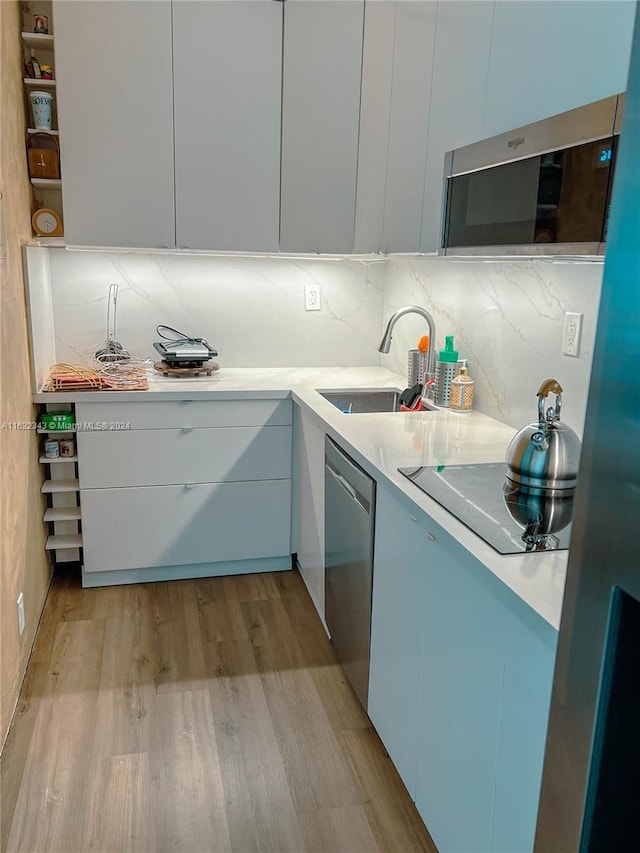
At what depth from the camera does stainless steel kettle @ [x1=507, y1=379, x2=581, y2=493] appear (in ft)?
5.40

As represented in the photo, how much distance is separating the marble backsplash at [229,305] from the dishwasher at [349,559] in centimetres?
110

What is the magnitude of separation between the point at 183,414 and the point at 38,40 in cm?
154

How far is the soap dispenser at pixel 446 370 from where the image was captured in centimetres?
254

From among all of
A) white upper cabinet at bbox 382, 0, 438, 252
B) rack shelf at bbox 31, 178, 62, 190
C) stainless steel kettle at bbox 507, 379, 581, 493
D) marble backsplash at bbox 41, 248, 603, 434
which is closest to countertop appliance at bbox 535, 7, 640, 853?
stainless steel kettle at bbox 507, 379, 581, 493

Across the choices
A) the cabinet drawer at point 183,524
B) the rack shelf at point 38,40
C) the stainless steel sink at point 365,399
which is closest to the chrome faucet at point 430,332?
the stainless steel sink at point 365,399

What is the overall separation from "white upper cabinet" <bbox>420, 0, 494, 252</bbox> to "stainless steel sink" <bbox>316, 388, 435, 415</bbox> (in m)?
0.78

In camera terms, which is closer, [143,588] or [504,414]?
[504,414]

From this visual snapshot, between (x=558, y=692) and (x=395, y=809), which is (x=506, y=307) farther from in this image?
(x=558, y=692)

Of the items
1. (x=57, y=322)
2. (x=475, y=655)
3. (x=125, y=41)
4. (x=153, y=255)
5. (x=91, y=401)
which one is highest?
(x=125, y=41)

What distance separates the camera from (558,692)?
679mm

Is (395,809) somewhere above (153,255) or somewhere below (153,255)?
below

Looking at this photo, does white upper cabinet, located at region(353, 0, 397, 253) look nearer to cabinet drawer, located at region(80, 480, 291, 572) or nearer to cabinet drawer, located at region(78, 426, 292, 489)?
cabinet drawer, located at region(78, 426, 292, 489)

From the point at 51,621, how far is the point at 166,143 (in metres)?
1.95

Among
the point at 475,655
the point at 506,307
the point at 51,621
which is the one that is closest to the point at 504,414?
the point at 506,307
